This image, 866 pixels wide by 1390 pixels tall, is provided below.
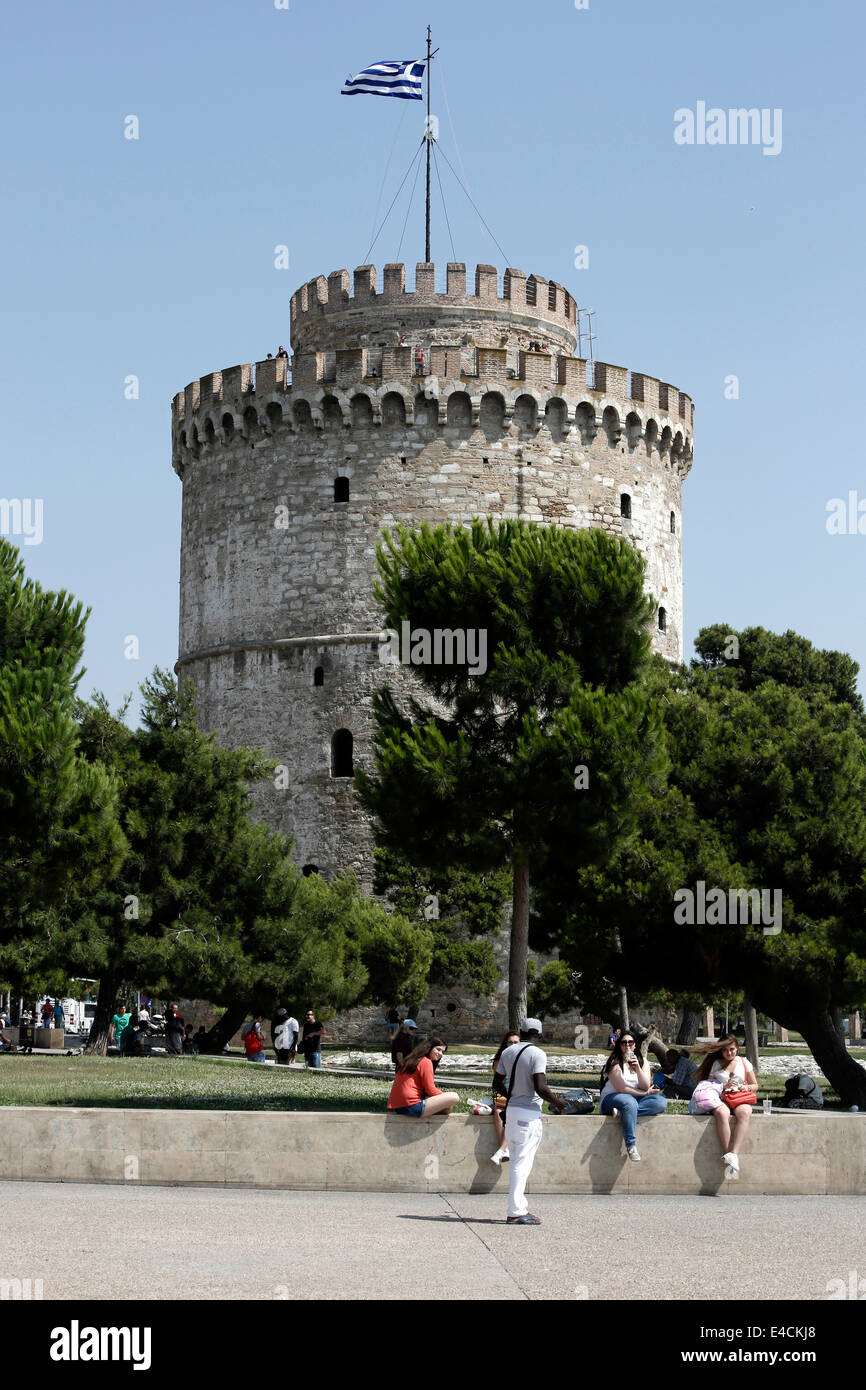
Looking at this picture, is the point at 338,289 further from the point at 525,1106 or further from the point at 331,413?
the point at 525,1106

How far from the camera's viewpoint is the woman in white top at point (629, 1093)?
12102mm

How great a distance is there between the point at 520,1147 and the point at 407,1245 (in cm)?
192

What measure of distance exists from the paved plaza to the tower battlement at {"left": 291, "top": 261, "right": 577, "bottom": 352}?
103 feet

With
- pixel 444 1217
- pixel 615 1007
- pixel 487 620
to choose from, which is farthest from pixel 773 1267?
pixel 615 1007

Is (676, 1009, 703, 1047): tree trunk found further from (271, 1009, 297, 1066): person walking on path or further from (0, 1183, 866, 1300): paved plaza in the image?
(0, 1183, 866, 1300): paved plaza

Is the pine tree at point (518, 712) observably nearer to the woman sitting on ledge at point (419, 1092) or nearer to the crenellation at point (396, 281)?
the woman sitting on ledge at point (419, 1092)

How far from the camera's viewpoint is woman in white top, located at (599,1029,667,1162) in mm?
12102

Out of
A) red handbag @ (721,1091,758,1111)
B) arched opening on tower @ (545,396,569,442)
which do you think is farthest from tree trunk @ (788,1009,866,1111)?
arched opening on tower @ (545,396,569,442)

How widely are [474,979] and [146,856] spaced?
10.9 meters

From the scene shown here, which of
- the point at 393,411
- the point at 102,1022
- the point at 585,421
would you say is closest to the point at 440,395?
the point at 393,411

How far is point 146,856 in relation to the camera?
2723cm

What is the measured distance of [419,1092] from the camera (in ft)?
40.1

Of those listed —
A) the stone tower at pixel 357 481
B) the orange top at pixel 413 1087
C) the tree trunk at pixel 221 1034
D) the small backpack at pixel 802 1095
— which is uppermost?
the stone tower at pixel 357 481

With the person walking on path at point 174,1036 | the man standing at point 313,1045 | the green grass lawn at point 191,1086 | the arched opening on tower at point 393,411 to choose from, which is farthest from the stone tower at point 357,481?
the green grass lawn at point 191,1086
